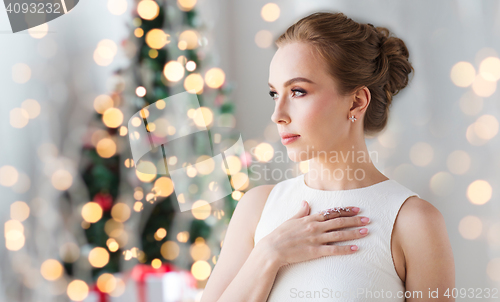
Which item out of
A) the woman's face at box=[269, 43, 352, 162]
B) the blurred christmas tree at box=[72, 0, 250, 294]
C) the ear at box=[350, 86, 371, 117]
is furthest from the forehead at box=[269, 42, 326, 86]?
the blurred christmas tree at box=[72, 0, 250, 294]

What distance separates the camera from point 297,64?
40.4 inches

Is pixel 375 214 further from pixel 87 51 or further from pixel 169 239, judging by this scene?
pixel 87 51

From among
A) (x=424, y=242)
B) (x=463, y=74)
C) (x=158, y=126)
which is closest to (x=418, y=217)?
(x=424, y=242)

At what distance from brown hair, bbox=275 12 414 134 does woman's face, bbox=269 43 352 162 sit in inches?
1.3

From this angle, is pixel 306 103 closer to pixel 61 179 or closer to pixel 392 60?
pixel 392 60

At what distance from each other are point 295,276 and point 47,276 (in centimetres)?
148

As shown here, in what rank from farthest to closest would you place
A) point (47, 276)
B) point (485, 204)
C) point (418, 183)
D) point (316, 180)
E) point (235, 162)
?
point (235, 162) → point (47, 276) → point (418, 183) → point (485, 204) → point (316, 180)

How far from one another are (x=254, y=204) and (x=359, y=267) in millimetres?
401

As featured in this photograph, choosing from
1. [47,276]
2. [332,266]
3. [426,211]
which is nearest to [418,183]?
[426,211]

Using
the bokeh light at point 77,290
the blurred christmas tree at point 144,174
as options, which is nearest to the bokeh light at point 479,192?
the blurred christmas tree at point 144,174

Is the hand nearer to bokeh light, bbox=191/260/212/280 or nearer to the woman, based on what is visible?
the woman

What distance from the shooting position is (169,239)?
1.89m

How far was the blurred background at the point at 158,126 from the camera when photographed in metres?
1.51

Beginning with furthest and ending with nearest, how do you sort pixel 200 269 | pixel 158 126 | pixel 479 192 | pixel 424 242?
pixel 200 269, pixel 158 126, pixel 479 192, pixel 424 242
